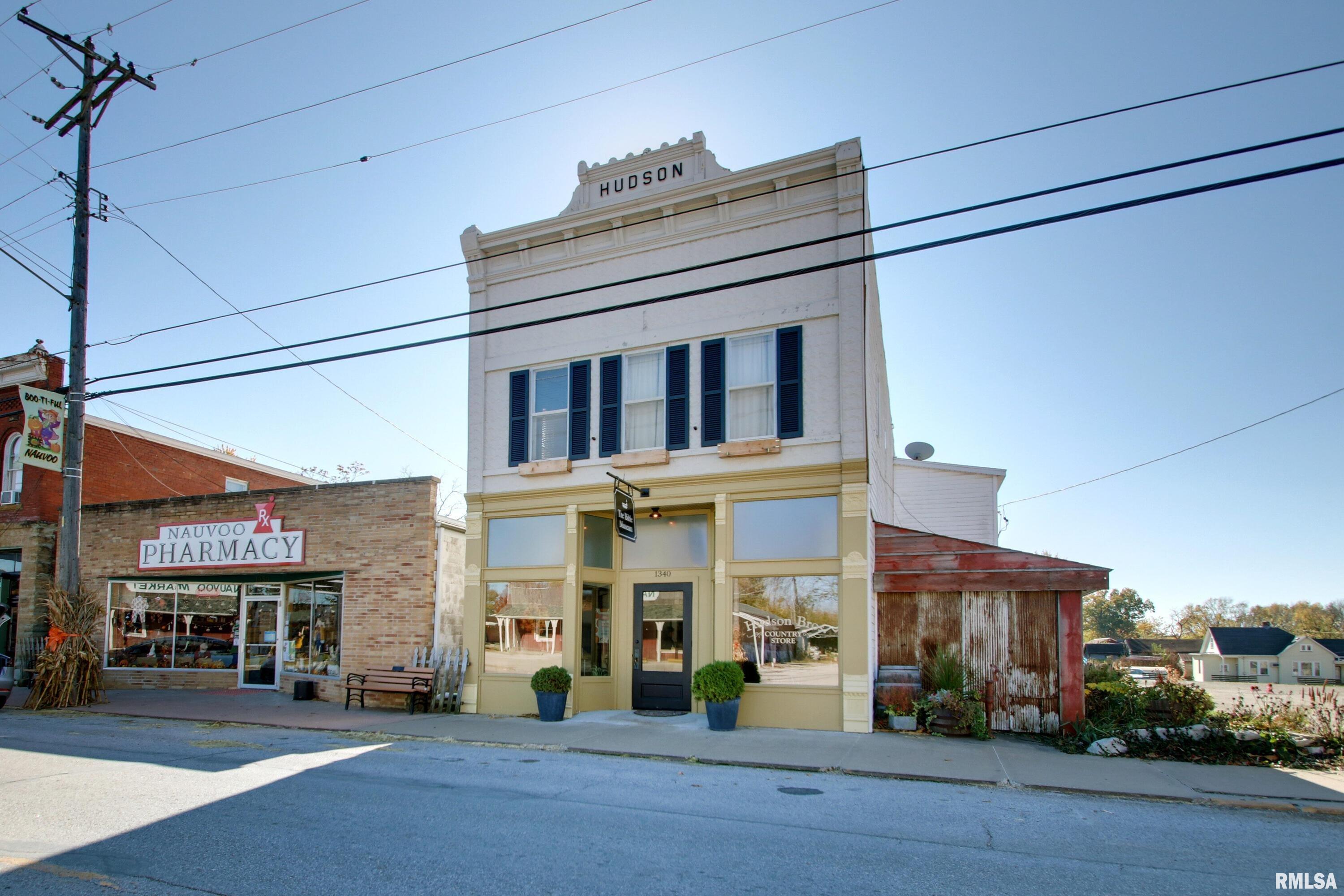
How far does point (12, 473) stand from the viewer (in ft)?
75.8

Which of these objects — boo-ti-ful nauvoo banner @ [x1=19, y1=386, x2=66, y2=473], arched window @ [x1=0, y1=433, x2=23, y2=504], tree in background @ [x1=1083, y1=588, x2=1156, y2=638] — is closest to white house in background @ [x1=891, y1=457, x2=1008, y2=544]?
boo-ti-ful nauvoo banner @ [x1=19, y1=386, x2=66, y2=473]

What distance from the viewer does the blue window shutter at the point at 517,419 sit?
1636 centimetres

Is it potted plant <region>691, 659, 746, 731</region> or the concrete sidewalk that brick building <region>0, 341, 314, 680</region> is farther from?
potted plant <region>691, 659, 746, 731</region>

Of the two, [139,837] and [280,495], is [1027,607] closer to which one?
[139,837]

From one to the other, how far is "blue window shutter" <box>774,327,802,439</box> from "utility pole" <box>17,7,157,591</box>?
46.5 feet

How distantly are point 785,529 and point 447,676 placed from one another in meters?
7.05

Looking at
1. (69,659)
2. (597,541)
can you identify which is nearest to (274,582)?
(69,659)

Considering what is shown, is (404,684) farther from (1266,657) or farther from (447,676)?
(1266,657)

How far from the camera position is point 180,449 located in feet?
86.8

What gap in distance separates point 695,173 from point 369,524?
9.58m

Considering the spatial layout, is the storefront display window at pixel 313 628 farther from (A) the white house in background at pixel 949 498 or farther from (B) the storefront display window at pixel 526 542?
(A) the white house in background at pixel 949 498

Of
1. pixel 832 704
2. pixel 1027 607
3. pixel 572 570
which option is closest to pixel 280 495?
pixel 572 570

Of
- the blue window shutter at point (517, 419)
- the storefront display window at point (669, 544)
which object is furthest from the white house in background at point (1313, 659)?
the blue window shutter at point (517, 419)

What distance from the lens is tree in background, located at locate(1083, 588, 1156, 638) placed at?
117500mm
